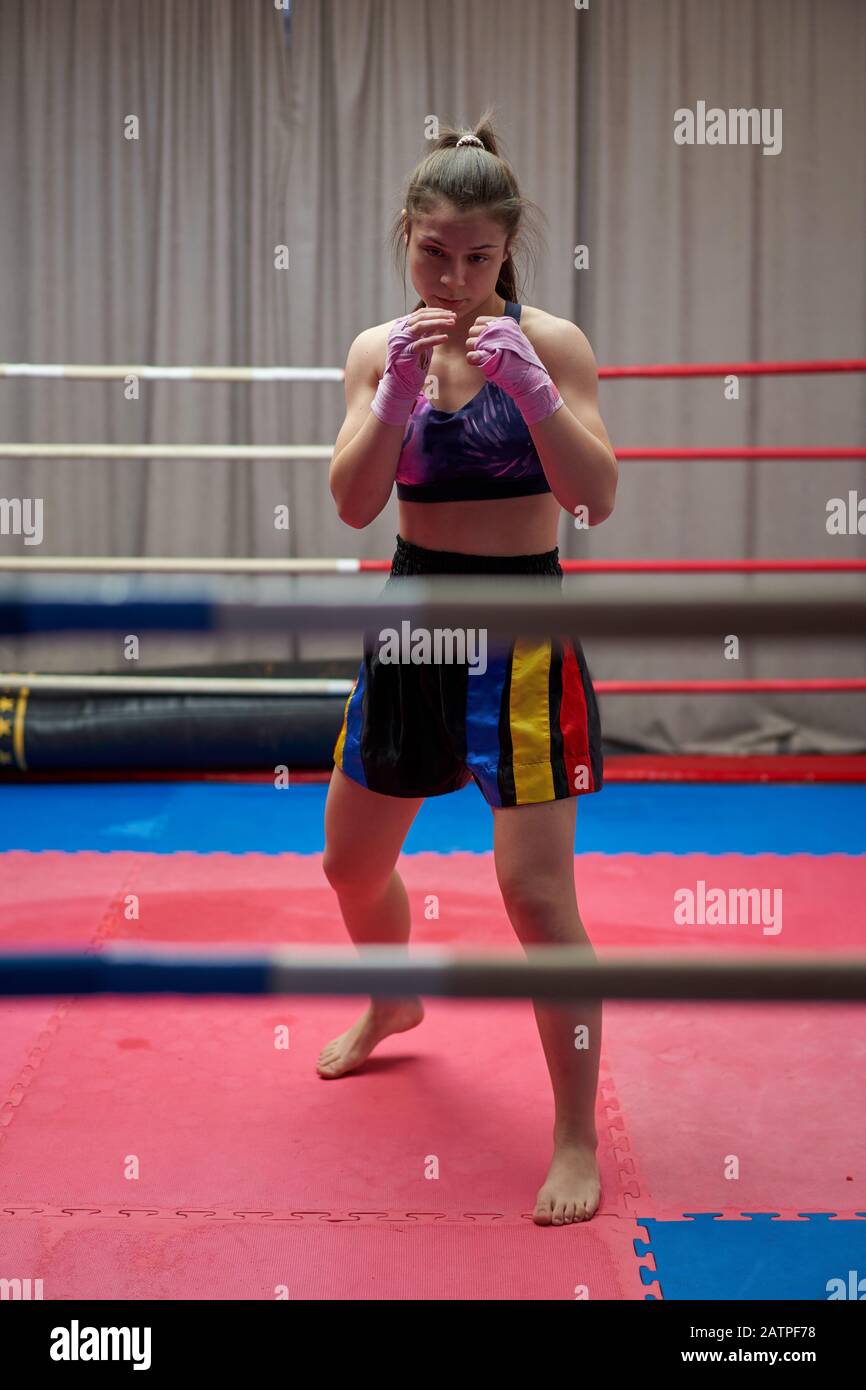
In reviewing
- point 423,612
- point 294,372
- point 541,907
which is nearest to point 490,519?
point 541,907

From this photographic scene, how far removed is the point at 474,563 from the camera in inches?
63.7

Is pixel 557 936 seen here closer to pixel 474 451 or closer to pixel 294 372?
pixel 474 451

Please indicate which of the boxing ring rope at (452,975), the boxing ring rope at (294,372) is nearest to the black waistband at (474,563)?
the boxing ring rope at (452,975)

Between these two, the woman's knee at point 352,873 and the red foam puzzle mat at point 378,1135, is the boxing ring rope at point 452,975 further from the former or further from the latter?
the woman's knee at point 352,873

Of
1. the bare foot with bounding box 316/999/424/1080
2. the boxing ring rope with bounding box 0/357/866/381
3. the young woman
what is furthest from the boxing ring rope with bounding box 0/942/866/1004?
the boxing ring rope with bounding box 0/357/866/381

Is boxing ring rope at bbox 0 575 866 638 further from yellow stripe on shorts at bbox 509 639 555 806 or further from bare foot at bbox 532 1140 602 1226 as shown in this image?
bare foot at bbox 532 1140 602 1226

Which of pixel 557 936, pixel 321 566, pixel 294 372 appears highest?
pixel 294 372

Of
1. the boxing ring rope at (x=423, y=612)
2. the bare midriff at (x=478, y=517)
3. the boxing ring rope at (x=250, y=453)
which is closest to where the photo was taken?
the boxing ring rope at (x=423, y=612)

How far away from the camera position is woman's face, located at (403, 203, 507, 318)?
145cm

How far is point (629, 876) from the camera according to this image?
2.86 m

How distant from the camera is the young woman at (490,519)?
1.45m

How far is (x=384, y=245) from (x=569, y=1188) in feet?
10.8

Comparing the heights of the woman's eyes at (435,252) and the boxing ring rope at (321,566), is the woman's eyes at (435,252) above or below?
above

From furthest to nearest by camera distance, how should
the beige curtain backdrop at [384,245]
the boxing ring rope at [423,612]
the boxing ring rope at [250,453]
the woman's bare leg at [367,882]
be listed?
the beige curtain backdrop at [384,245] → the boxing ring rope at [250,453] → the woman's bare leg at [367,882] → the boxing ring rope at [423,612]
